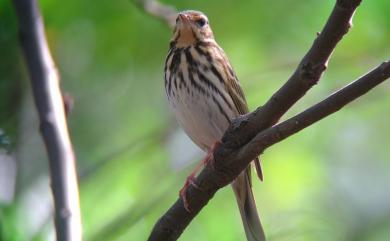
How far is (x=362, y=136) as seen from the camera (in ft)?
25.8

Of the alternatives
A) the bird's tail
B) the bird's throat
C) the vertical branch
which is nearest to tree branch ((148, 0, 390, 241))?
the vertical branch

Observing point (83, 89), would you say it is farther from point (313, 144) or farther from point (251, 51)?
point (313, 144)

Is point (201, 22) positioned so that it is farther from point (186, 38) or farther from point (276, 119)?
point (276, 119)

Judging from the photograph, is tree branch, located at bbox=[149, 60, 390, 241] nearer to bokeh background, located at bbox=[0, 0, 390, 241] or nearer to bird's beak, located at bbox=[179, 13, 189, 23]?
bokeh background, located at bbox=[0, 0, 390, 241]

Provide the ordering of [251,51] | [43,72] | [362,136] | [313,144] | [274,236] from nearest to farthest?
[43,72]
[274,236]
[251,51]
[313,144]
[362,136]

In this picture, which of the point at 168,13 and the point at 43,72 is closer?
the point at 43,72

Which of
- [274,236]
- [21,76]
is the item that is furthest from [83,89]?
[274,236]

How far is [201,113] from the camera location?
171 inches

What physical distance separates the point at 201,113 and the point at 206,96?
0.09 m

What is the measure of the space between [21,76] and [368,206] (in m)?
3.45

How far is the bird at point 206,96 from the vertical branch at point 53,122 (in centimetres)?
141

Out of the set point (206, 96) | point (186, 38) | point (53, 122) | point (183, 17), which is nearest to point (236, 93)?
point (206, 96)

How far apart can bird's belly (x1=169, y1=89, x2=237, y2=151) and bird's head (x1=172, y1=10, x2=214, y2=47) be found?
0.41 metres

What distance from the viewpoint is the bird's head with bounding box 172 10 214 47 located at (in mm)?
4641
